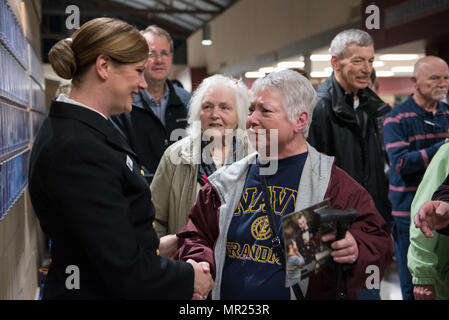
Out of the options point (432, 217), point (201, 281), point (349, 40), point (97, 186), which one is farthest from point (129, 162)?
point (349, 40)

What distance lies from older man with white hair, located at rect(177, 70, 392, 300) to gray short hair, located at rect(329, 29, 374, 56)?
70 centimetres

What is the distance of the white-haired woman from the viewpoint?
2184 millimetres

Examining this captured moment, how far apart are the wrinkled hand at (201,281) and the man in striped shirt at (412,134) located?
2.02 meters

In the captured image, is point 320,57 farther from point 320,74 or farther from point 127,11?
point 127,11

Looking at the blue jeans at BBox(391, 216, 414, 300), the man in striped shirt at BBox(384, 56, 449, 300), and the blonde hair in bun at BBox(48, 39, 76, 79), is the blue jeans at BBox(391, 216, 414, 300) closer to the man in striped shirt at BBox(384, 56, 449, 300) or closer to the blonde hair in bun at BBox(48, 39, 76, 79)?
the man in striped shirt at BBox(384, 56, 449, 300)

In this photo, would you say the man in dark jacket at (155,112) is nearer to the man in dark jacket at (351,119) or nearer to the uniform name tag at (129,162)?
the man in dark jacket at (351,119)

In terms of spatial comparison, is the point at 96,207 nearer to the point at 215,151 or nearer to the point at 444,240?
the point at 215,151

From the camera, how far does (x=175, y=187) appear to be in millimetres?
2180

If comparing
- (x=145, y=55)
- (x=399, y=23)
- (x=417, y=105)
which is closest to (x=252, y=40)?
(x=417, y=105)

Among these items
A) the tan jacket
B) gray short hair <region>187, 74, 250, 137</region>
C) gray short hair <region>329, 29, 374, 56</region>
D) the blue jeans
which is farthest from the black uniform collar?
the blue jeans

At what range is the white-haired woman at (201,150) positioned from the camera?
7.16 ft

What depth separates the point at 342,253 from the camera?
4.39 ft
